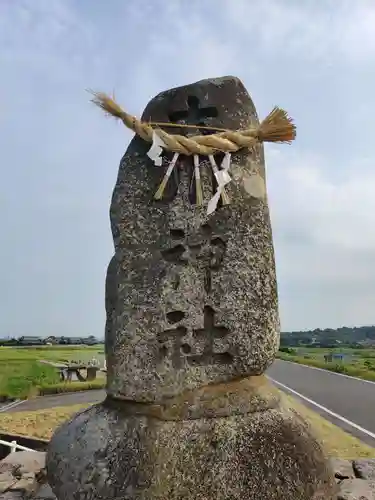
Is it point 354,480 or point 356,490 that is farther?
point 354,480

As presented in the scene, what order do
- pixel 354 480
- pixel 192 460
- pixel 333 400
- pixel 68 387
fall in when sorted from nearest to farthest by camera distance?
1. pixel 192 460
2. pixel 354 480
3. pixel 333 400
4. pixel 68 387

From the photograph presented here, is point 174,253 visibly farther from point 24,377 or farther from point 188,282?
point 24,377

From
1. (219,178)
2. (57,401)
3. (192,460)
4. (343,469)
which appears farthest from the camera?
(57,401)

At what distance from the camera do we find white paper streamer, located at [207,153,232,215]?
11.9 ft

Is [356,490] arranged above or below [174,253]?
below

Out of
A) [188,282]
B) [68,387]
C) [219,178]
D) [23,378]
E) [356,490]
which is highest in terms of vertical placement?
[219,178]

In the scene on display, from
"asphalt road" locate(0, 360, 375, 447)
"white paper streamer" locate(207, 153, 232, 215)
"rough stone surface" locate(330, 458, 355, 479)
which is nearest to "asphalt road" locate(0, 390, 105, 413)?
"asphalt road" locate(0, 360, 375, 447)

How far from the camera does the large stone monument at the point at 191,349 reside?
3232mm

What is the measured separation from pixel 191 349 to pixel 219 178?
1.08 meters

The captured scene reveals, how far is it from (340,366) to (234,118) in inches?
978

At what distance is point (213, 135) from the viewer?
12.0 feet

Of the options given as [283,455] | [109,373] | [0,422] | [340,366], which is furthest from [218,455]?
[340,366]

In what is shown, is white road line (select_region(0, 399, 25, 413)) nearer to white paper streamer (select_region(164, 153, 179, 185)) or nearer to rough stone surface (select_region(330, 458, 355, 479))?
rough stone surface (select_region(330, 458, 355, 479))

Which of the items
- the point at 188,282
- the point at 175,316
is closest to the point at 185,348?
the point at 175,316
